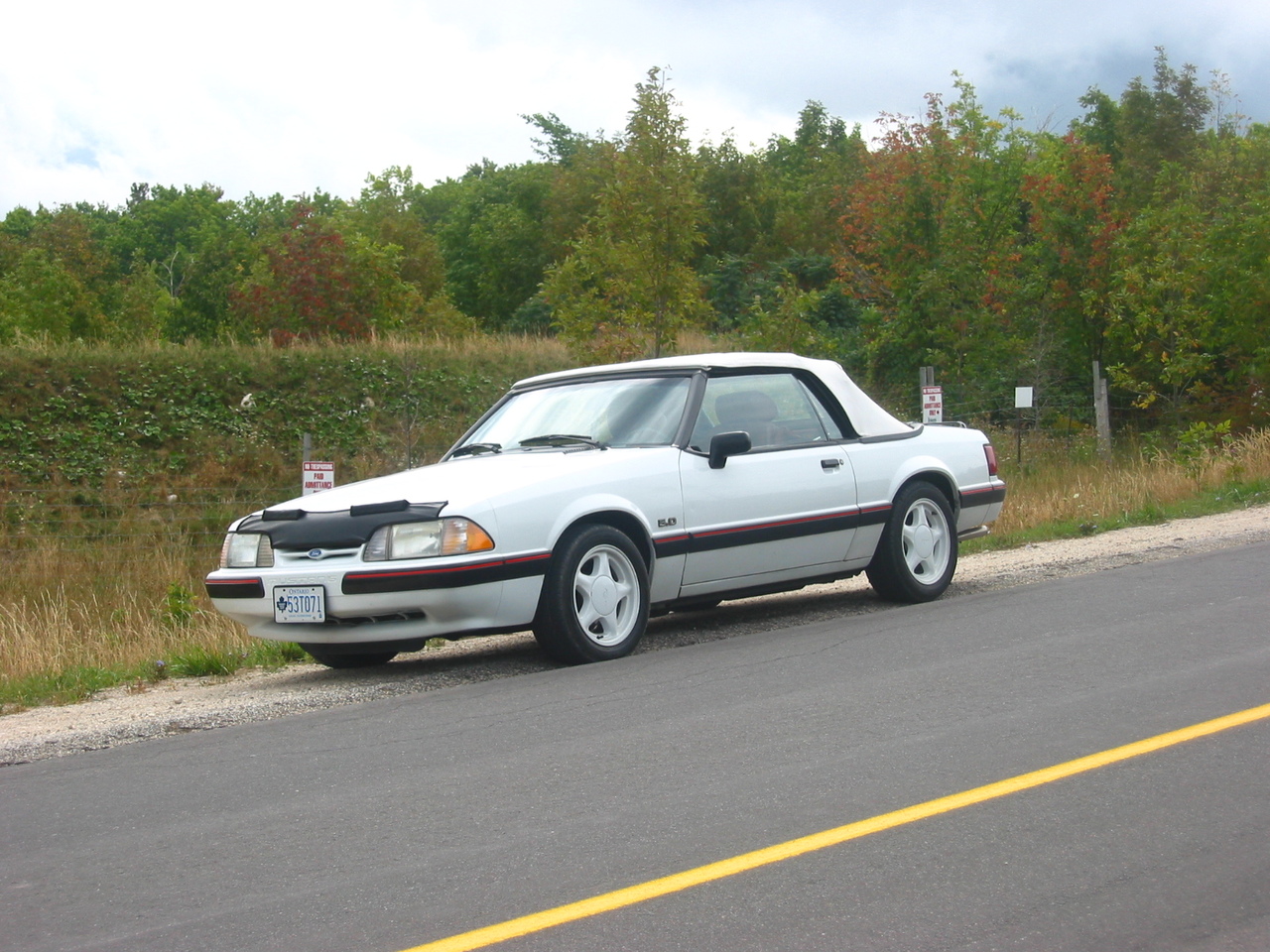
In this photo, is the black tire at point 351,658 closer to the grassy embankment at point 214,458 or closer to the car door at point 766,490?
the car door at point 766,490

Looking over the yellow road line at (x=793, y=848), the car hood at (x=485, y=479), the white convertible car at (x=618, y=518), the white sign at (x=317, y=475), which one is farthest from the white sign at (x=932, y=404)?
the yellow road line at (x=793, y=848)

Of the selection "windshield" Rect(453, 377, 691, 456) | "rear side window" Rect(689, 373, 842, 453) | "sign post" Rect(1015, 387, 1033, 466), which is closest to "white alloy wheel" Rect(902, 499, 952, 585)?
"rear side window" Rect(689, 373, 842, 453)

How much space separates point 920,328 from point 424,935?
76.1 feet

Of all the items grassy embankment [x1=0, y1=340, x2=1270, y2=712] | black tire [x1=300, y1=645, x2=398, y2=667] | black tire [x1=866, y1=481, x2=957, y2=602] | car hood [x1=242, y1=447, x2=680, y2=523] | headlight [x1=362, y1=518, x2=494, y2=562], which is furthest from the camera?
grassy embankment [x1=0, y1=340, x2=1270, y2=712]

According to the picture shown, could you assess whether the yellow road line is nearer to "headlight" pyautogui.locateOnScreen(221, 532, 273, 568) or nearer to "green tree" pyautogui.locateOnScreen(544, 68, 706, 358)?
"headlight" pyautogui.locateOnScreen(221, 532, 273, 568)

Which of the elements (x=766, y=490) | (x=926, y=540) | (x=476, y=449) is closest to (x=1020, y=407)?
(x=926, y=540)

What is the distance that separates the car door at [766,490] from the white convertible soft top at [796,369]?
3.9 inches

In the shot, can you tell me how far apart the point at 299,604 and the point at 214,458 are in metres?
18.1

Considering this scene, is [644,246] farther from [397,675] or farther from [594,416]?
[397,675]

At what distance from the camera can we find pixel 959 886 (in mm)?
3850

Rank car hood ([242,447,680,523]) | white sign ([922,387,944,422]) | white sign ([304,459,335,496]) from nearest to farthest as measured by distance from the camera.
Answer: car hood ([242,447,680,523])
white sign ([304,459,335,496])
white sign ([922,387,944,422])

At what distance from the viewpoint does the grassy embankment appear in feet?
54.1

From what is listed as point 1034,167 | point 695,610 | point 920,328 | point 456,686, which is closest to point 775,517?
point 695,610

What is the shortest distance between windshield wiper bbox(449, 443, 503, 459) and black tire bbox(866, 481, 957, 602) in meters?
2.70
